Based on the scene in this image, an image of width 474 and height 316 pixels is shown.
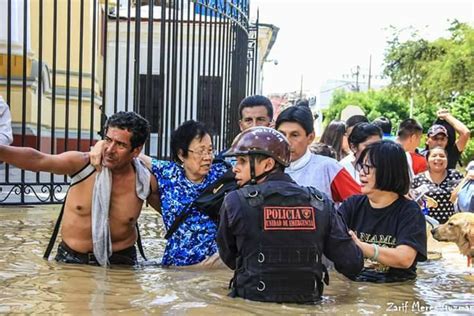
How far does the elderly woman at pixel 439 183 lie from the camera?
7.62 m

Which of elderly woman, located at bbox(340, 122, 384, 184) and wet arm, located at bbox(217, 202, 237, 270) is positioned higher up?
elderly woman, located at bbox(340, 122, 384, 184)

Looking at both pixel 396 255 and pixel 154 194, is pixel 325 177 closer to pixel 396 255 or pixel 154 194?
pixel 396 255

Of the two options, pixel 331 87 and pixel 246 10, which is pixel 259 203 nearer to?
pixel 246 10

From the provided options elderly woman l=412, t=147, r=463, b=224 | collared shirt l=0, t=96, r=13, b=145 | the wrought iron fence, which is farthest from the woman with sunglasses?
the wrought iron fence

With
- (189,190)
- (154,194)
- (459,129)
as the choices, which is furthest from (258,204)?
(459,129)

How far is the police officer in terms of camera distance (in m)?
3.70

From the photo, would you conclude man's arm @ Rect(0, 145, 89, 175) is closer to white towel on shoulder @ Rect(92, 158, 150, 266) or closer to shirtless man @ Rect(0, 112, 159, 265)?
shirtless man @ Rect(0, 112, 159, 265)

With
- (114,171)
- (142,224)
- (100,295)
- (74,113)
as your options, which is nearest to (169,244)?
(114,171)

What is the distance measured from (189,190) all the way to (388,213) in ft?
5.04

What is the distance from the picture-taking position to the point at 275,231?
12.1 ft

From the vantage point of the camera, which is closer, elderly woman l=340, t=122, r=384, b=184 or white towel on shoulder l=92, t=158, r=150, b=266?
white towel on shoulder l=92, t=158, r=150, b=266

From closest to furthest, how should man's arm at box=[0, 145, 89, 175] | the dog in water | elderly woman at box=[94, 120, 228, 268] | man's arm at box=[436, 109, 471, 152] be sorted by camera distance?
man's arm at box=[0, 145, 89, 175], elderly woman at box=[94, 120, 228, 268], the dog in water, man's arm at box=[436, 109, 471, 152]

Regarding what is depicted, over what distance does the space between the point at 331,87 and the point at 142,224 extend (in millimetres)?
88691

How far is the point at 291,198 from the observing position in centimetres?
372
